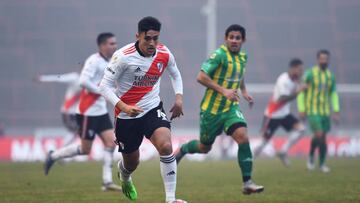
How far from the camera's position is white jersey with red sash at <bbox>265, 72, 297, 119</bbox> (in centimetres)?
1909

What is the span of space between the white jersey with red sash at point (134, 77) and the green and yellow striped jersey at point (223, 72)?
188cm

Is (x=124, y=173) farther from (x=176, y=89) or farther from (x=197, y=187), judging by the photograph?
(x=197, y=187)

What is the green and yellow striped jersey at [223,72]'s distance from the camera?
11695 millimetres

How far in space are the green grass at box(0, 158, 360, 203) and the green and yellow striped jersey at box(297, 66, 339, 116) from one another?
140cm

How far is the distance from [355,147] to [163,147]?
21.6 meters

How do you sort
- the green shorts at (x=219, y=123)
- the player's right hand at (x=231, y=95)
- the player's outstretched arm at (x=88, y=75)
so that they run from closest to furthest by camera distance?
the player's right hand at (x=231, y=95), the green shorts at (x=219, y=123), the player's outstretched arm at (x=88, y=75)

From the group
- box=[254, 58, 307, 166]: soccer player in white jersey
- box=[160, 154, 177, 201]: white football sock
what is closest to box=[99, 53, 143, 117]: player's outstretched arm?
box=[160, 154, 177, 201]: white football sock

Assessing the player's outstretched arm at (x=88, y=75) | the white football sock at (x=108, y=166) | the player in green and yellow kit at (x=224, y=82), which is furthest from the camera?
the player's outstretched arm at (x=88, y=75)

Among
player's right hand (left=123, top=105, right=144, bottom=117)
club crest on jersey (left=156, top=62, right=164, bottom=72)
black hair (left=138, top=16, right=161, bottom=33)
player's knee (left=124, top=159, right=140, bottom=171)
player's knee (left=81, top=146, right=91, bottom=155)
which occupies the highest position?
black hair (left=138, top=16, right=161, bottom=33)

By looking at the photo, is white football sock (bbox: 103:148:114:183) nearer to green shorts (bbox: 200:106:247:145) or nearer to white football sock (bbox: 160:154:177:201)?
green shorts (bbox: 200:106:247:145)

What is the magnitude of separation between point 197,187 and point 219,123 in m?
1.82

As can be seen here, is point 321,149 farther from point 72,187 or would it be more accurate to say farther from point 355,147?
point 355,147

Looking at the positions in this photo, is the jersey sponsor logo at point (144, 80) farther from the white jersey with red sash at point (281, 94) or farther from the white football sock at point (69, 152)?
the white jersey with red sash at point (281, 94)

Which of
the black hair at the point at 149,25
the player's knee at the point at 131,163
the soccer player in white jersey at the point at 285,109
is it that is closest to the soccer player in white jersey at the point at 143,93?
the black hair at the point at 149,25
